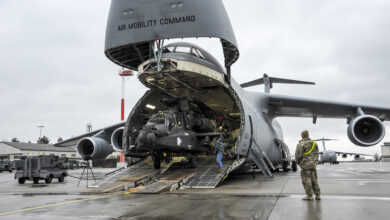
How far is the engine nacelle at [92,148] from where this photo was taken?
45.7ft

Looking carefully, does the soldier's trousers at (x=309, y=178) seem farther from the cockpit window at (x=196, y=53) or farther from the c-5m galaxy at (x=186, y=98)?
the cockpit window at (x=196, y=53)

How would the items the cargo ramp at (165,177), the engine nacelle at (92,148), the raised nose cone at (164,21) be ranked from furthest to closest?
the engine nacelle at (92,148), the cargo ramp at (165,177), the raised nose cone at (164,21)

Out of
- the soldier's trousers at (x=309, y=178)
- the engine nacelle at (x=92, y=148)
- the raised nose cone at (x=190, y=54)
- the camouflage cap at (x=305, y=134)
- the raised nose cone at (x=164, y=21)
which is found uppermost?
the raised nose cone at (x=164, y=21)

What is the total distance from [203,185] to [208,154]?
440cm

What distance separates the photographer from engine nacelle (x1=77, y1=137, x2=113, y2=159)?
45.7 ft

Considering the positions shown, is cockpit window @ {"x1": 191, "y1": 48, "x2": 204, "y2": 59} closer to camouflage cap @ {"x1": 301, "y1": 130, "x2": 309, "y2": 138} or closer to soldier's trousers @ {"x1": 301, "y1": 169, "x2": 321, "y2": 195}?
camouflage cap @ {"x1": 301, "y1": 130, "x2": 309, "y2": 138}

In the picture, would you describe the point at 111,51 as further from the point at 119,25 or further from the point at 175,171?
the point at 175,171

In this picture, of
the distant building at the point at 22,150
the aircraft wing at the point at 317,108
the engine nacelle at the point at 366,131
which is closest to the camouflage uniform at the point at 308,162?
the engine nacelle at the point at 366,131

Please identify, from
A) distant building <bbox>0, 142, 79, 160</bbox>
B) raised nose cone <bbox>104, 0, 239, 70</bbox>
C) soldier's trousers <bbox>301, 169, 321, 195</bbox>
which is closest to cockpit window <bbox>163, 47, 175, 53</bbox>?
raised nose cone <bbox>104, 0, 239, 70</bbox>

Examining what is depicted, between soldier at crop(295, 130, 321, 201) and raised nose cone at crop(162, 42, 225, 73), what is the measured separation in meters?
4.48

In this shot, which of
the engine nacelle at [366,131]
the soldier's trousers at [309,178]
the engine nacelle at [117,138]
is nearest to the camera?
the soldier's trousers at [309,178]

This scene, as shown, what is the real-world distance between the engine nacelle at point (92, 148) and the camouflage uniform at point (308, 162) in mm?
9770

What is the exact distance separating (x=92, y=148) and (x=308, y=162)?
10919 millimetres

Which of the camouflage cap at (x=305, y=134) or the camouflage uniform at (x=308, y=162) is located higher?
the camouflage cap at (x=305, y=134)
